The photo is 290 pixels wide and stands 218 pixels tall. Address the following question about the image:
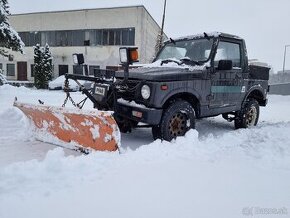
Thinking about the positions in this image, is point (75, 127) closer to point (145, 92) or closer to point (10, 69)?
point (145, 92)

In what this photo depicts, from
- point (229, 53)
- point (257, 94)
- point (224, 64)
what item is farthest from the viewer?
point (257, 94)

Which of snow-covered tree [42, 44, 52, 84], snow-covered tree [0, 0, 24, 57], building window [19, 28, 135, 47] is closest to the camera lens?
snow-covered tree [0, 0, 24, 57]

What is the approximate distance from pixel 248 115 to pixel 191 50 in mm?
2282

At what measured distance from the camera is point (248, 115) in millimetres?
6785

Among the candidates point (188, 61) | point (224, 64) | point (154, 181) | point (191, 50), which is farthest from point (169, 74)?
point (154, 181)

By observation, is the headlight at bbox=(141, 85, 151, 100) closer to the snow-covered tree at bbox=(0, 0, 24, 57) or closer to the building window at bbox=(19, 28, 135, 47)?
the snow-covered tree at bbox=(0, 0, 24, 57)

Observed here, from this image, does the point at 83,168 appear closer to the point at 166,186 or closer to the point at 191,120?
the point at 166,186

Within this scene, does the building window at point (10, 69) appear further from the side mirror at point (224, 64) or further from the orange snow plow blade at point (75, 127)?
the side mirror at point (224, 64)

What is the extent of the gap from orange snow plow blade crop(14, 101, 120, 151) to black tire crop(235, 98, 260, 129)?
12.2 feet

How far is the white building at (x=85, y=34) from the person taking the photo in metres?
24.1

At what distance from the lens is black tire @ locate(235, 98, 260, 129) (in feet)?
21.6

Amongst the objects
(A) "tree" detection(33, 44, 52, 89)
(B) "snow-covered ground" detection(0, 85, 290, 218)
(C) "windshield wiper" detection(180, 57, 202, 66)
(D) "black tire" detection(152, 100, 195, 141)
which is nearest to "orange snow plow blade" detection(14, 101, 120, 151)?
(B) "snow-covered ground" detection(0, 85, 290, 218)

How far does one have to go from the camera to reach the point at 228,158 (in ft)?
13.5

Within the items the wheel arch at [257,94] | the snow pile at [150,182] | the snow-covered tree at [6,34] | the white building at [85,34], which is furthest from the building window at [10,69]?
the snow pile at [150,182]
